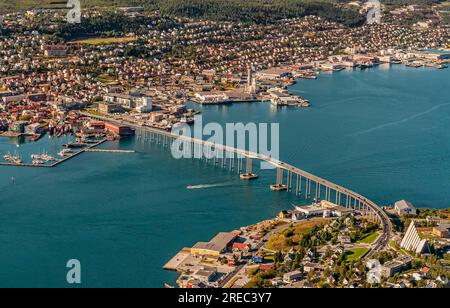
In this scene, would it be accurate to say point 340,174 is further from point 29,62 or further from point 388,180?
point 29,62

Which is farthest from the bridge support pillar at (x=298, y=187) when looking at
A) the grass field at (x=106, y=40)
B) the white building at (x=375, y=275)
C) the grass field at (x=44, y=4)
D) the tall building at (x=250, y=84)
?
the grass field at (x=44, y=4)

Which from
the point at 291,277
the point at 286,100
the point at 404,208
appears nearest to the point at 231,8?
the point at 286,100

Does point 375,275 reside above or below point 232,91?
above

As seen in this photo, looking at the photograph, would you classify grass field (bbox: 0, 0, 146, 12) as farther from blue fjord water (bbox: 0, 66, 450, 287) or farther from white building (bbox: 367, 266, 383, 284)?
white building (bbox: 367, 266, 383, 284)

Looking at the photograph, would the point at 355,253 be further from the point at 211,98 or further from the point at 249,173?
the point at 211,98

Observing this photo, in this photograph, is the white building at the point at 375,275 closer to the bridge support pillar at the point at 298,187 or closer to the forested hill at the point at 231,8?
the bridge support pillar at the point at 298,187

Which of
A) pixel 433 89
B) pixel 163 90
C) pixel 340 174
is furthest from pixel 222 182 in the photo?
pixel 433 89
